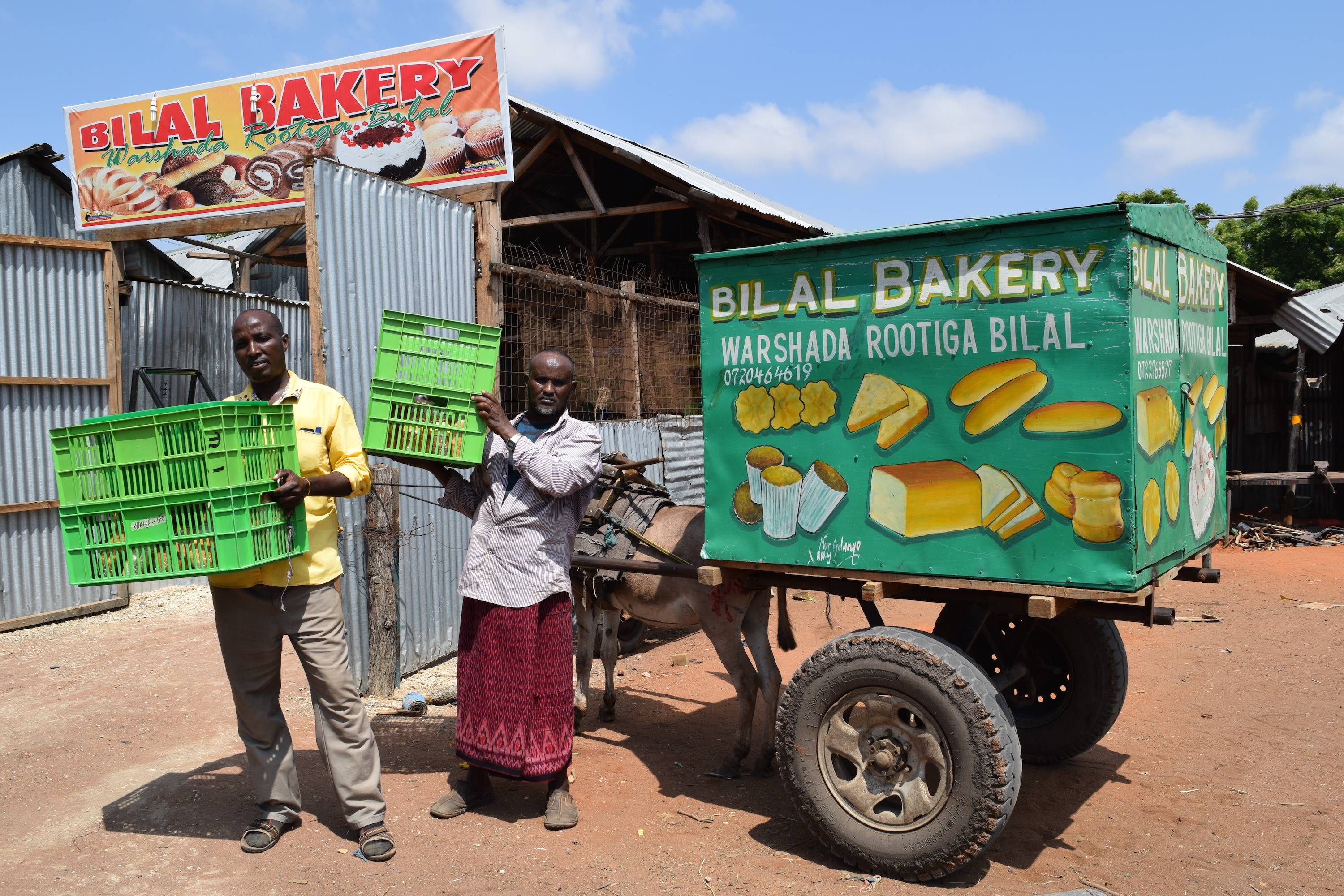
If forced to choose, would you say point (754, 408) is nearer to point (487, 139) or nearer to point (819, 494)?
point (819, 494)

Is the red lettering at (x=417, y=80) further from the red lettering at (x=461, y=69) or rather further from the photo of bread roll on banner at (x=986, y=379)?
the photo of bread roll on banner at (x=986, y=379)

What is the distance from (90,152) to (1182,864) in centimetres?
1002

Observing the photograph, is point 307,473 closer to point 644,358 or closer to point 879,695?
point 879,695

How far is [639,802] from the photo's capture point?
4.30 meters

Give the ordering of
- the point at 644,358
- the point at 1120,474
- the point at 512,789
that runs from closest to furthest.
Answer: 1. the point at 1120,474
2. the point at 512,789
3. the point at 644,358

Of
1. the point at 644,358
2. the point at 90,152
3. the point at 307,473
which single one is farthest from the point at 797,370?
the point at 90,152

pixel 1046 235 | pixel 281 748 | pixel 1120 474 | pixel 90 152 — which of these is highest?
pixel 90 152

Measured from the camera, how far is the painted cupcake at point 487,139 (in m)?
7.00

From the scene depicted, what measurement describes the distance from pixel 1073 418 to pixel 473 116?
18.3 ft

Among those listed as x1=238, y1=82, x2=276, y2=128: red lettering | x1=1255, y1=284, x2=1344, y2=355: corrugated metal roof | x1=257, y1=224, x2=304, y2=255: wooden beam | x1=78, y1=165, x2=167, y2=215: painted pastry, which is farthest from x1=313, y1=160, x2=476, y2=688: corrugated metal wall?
x1=1255, y1=284, x2=1344, y2=355: corrugated metal roof

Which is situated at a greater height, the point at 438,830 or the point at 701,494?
the point at 701,494

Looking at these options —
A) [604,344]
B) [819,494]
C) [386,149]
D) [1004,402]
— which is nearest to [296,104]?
[386,149]

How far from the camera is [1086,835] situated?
3828 millimetres

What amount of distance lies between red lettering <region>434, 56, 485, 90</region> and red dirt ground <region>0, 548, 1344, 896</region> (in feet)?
15.7
